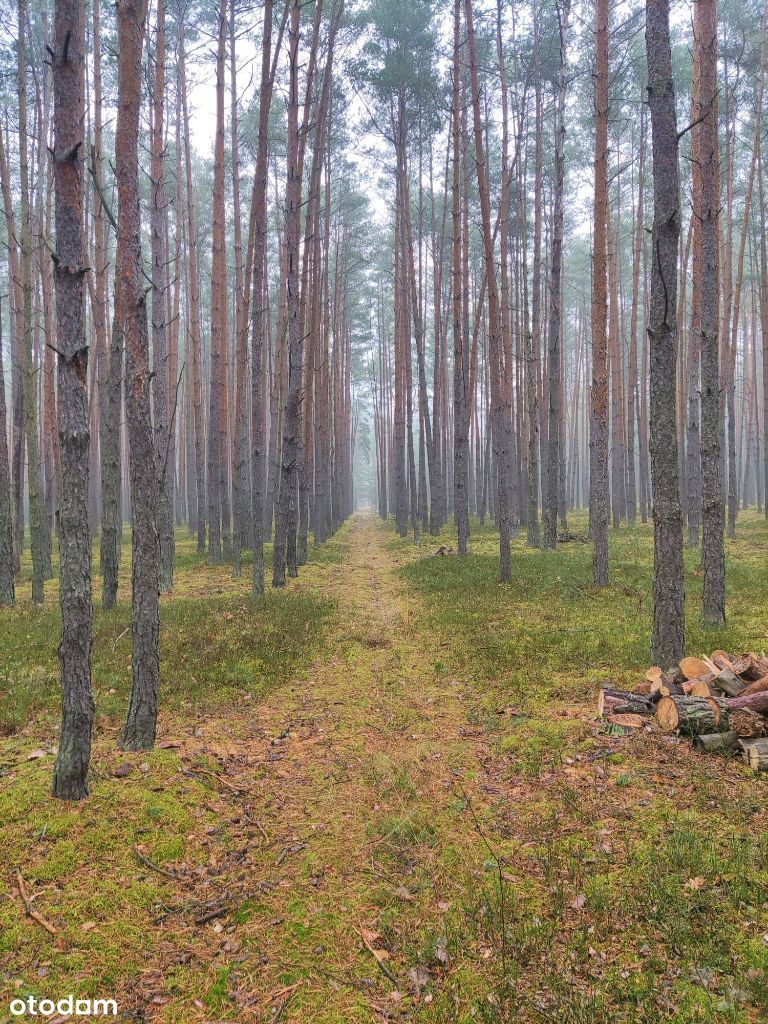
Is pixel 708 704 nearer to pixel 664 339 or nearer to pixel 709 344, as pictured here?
pixel 664 339

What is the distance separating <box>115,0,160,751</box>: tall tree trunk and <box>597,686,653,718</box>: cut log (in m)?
4.12

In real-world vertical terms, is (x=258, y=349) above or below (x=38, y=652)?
above

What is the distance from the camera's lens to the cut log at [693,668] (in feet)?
18.3

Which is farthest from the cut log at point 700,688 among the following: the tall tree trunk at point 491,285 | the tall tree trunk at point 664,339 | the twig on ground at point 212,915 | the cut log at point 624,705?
the tall tree trunk at point 491,285

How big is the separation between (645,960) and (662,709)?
9.44 ft

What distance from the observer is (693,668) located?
5641mm

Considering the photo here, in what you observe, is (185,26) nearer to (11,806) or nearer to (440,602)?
(440,602)

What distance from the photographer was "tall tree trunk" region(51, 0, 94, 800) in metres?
3.75

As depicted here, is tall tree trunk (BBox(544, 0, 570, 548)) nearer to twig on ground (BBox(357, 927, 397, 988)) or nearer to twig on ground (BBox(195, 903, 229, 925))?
twig on ground (BBox(357, 927, 397, 988))

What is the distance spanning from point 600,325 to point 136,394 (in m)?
9.45

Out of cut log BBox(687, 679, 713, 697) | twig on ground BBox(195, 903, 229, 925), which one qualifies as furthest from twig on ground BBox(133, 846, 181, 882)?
cut log BBox(687, 679, 713, 697)

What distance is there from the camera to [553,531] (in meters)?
17.2

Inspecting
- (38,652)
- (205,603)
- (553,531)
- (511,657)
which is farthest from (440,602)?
(553,531)

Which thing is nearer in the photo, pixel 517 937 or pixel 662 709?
pixel 517 937
